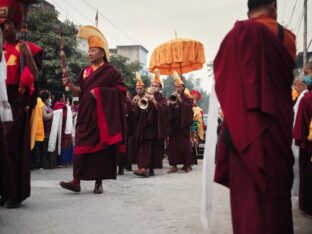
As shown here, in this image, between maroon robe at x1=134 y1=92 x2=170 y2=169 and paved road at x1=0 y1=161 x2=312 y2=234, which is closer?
paved road at x1=0 y1=161 x2=312 y2=234

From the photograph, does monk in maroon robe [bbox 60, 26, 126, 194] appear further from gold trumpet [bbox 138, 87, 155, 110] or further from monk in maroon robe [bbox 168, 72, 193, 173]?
monk in maroon robe [bbox 168, 72, 193, 173]

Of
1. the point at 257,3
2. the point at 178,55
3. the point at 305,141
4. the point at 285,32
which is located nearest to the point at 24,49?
the point at 257,3

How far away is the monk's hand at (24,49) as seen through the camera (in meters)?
4.81

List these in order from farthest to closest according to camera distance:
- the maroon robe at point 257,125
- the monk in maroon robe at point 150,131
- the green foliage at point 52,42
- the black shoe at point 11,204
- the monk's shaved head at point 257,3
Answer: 1. the green foliage at point 52,42
2. the monk in maroon robe at point 150,131
3. the black shoe at point 11,204
4. the monk's shaved head at point 257,3
5. the maroon robe at point 257,125

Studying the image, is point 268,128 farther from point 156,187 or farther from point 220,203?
point 156,187

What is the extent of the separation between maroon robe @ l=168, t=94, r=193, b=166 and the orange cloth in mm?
7251

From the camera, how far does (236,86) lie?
9.13 feet

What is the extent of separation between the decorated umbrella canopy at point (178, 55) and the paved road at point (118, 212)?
24.2ft

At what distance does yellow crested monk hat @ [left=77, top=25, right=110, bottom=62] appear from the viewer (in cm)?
670

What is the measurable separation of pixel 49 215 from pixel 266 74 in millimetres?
2937

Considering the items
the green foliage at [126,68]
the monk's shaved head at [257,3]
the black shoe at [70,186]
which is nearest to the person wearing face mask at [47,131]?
the black shoe at [70,186]

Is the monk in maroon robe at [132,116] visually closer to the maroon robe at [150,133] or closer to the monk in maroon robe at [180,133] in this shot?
the maroon robe at [150,133]

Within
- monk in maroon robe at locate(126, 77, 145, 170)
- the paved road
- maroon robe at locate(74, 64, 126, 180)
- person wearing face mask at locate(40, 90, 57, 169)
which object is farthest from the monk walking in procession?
person wearing face mask at locate(40, 90, 57, 169)

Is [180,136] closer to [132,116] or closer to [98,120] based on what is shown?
[132,116]
